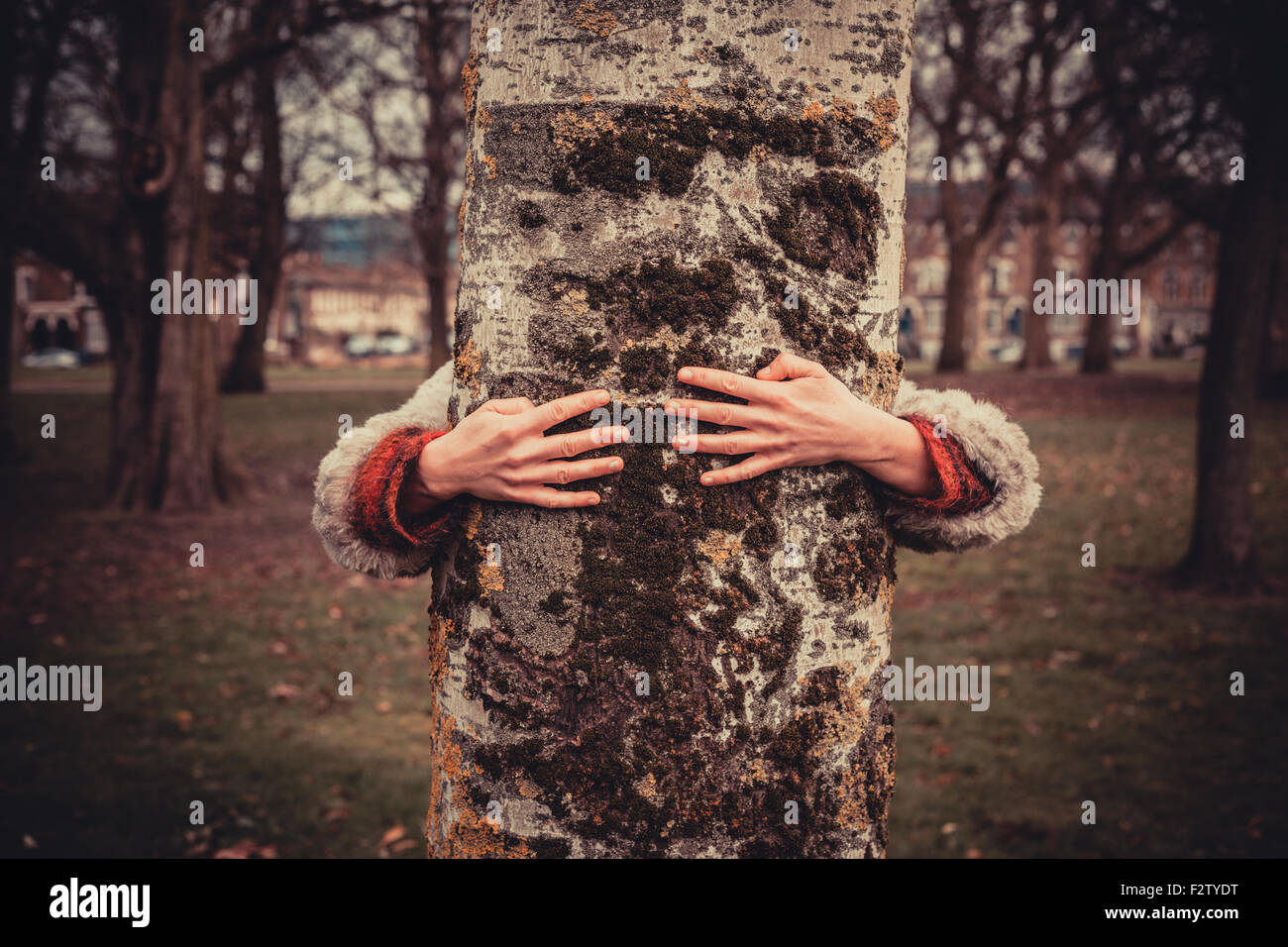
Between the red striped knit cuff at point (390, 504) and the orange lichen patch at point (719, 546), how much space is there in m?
0.54

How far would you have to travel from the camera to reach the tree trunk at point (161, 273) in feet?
32.5

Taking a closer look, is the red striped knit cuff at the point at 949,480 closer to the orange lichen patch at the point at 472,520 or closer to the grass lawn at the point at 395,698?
the orange lichen patch at the point at 472,520

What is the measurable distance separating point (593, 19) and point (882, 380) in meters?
0.82

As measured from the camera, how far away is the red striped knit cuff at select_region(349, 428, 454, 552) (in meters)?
1.86

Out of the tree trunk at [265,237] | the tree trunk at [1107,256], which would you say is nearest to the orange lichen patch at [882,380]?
the tree trunk at [265,237]

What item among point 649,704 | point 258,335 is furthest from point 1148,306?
point 649,704

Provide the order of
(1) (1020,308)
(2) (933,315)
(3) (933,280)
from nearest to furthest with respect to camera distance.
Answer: (3) (933,280) < (1) (1020,308) < (2) (933,315)

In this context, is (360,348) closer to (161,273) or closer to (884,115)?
(161,273)

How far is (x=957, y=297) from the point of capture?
27.2m

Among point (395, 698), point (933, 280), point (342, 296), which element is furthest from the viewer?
point (342, 296)

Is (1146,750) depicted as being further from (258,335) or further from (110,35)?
(258,335)

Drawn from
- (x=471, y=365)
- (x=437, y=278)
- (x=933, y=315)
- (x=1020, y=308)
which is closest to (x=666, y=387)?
(x=471, y=365)

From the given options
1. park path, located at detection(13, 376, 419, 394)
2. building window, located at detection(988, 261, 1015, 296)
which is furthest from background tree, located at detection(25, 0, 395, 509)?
building window, located at detection(988, 261, 1015, 296)

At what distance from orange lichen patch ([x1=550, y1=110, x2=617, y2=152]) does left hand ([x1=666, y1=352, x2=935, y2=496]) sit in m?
0.43
